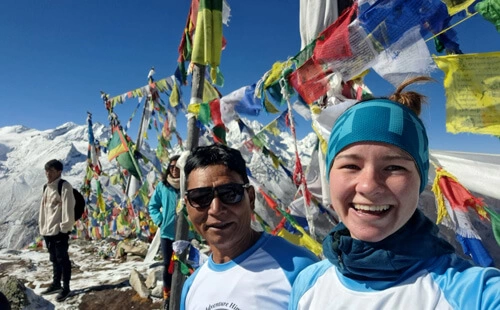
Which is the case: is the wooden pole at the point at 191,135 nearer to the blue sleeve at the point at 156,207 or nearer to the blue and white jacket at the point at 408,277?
the blue sleeve at the point at 156,207

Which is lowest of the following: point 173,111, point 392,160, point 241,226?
point 241,226

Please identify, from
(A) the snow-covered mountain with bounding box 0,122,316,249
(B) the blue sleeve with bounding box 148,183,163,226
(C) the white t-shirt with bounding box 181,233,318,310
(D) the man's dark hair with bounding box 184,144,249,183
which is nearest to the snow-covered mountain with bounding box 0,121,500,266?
(A) the snow-covered mountain with bounding box 0,122,316,249

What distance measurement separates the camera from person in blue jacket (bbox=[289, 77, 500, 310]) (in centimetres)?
94

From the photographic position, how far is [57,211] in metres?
5.55

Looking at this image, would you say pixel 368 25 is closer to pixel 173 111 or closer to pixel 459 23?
pixel 459 23

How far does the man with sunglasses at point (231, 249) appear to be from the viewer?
1524mm

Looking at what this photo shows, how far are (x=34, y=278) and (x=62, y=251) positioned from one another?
3.03 m

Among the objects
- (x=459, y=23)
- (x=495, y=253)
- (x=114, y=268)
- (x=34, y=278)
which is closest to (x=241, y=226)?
(x=459, y=23)

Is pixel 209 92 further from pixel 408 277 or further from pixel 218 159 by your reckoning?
pixel 408 277

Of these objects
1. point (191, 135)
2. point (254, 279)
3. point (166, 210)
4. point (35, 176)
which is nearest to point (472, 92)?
point (254, 279)

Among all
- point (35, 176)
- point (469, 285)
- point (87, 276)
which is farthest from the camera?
point (35, 176)

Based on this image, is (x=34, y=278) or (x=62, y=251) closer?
(x=62, y=251)

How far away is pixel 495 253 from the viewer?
17.7 metres

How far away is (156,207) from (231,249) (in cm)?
358
